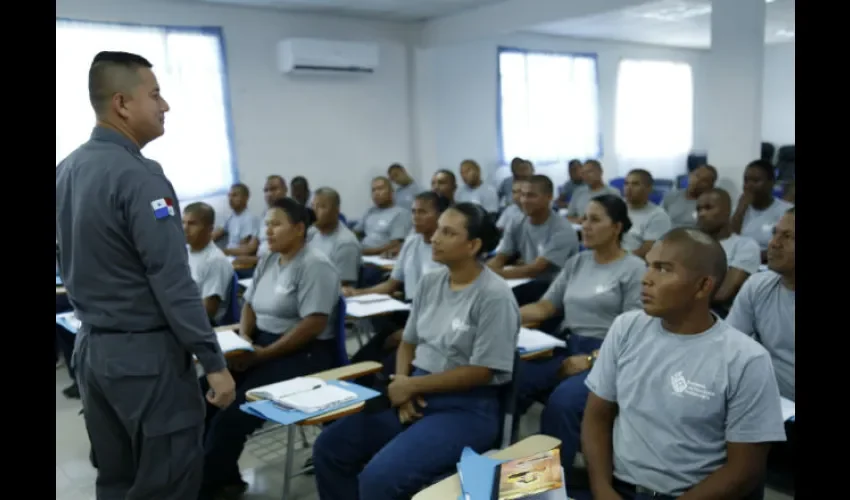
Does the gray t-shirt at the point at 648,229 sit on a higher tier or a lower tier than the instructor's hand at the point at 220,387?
higher

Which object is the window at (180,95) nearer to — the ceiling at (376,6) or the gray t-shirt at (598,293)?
the ceiling at (376,6)

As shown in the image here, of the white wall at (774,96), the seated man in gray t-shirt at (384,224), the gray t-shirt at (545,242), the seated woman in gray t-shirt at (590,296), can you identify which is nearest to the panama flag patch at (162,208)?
the seated woman in gray t-shirt at (590,296)

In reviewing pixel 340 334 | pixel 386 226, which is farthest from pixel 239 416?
pixel 386 226

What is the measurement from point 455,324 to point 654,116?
10333 mm

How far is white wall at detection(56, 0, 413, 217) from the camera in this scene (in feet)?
22.3

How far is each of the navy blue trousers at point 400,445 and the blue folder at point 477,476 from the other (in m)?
0.44

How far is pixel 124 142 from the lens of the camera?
1.78 meters

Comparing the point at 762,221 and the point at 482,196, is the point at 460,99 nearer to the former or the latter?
the point at 482,196

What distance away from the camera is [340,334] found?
2955mm

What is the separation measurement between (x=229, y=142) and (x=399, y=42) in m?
2.60

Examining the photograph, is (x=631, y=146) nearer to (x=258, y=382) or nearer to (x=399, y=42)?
(x=399, y=42)

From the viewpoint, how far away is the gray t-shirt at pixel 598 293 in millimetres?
2916

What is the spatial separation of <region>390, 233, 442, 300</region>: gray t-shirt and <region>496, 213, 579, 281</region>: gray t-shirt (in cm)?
52

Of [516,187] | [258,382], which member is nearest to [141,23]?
[516,187]
